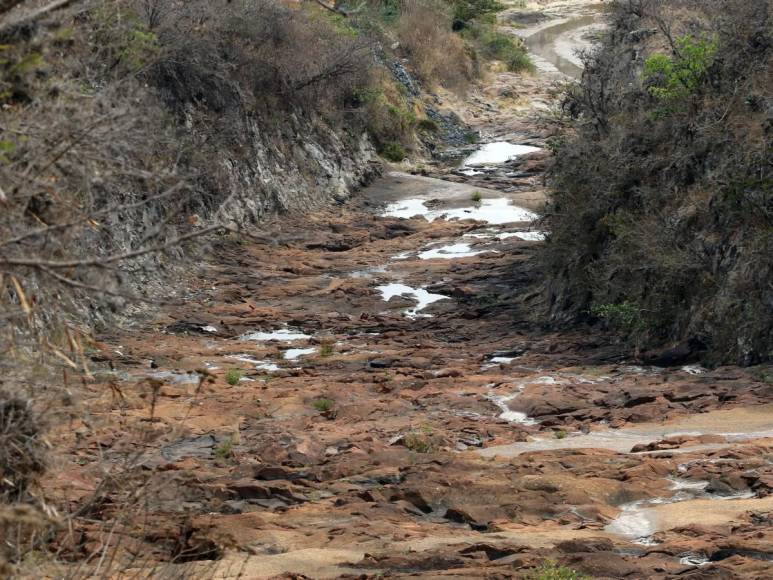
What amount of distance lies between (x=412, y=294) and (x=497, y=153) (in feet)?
64.7

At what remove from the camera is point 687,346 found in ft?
58.6

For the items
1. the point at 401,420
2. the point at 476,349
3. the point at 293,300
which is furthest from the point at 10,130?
the point at 293,300

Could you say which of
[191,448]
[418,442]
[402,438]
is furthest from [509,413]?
[191,448]

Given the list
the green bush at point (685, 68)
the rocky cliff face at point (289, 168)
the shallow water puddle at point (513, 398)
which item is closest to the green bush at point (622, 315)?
the shallow water puddle at point (513, 398)

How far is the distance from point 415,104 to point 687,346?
28.9 m

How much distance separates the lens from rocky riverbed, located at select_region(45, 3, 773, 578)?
8.47 metres

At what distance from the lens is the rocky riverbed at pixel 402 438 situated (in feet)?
27.8

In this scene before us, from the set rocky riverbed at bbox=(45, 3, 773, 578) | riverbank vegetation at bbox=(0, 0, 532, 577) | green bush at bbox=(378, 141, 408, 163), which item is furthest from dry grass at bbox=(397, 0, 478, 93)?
rocky riverbed at bbox=(45, 3, 773, 578)

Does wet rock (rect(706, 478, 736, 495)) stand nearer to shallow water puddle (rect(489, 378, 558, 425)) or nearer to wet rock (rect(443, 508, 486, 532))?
wet rock (rect(443, 508, 486, 532))

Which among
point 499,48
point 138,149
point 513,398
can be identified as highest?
point 138,149

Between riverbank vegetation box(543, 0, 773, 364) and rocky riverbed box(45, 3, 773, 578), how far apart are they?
34.2 inches

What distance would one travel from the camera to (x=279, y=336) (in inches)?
835

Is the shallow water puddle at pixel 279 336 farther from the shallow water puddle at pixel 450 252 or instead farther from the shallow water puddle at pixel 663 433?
the shallow water puddle at pixel 663 433

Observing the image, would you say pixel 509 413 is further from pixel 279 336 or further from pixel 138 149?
pixel 138 149
